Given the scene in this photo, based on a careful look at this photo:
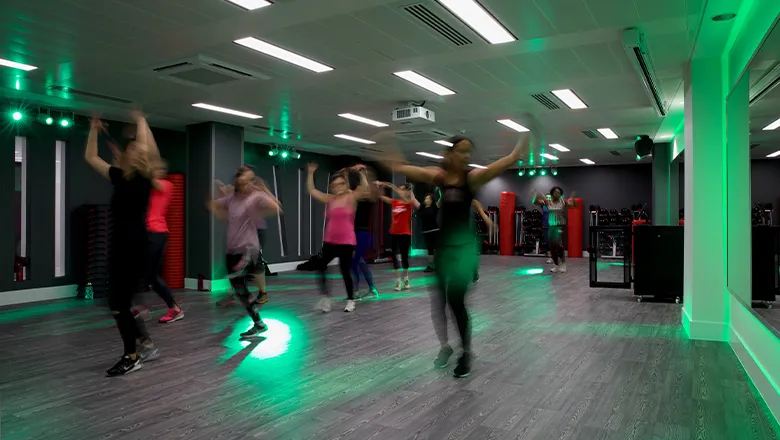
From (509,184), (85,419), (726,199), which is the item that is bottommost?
(85,419)

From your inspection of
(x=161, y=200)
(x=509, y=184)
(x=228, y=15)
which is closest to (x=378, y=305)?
(x=161, y=200)

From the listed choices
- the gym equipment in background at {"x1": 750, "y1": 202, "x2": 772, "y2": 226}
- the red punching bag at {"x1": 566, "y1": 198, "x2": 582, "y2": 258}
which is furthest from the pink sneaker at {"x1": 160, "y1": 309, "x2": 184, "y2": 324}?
the red punching bag at {"x1": 566, "y1": 198, "x2": 582, "y2": 258}

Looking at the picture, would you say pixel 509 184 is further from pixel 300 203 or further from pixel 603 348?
pixel 603 348

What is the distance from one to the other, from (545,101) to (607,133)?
12.7ft

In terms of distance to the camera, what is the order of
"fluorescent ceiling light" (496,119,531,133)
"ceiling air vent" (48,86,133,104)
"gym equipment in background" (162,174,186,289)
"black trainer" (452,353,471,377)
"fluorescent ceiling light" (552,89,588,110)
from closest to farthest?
"black trainer" (452,353,471,377) → "ceiling air vent" (48,86,133,104) → "fluorescent ceiling light" (552,89,588,110) → "fluorescent ceiling light" (496,119,531,133) → "gym equipment in background" (162,174,186,289)

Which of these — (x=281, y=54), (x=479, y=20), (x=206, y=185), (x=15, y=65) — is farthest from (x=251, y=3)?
(x=206, y=185)

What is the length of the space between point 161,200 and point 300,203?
8.13 m

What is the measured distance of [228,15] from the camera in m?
4.31

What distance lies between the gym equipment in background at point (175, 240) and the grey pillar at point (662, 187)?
10093 millimetres

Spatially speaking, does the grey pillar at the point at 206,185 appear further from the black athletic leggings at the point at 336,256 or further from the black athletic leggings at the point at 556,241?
the black athletic leggings at the point at 556,241

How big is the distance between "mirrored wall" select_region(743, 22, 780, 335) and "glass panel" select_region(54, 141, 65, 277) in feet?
29.9

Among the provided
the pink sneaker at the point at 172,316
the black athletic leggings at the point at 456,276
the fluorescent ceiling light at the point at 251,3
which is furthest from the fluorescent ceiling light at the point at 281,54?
the pink sneaker at the point at 172,316

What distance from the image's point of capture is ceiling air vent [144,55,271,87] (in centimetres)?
554

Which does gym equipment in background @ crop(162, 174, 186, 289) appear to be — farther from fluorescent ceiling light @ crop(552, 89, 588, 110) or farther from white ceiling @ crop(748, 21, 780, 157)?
white ceiling @ crop(748, 21, 780, 157)
